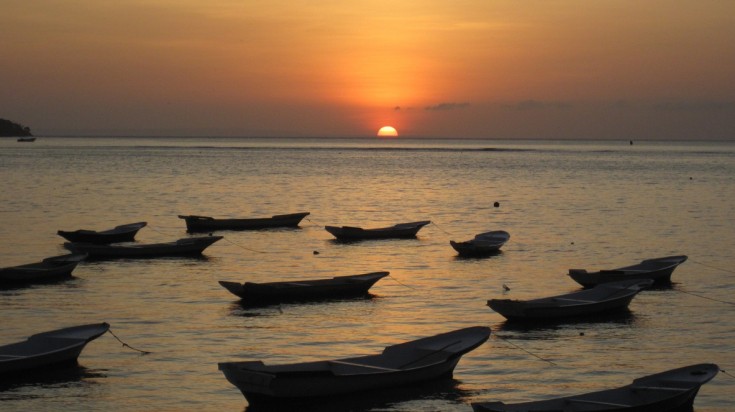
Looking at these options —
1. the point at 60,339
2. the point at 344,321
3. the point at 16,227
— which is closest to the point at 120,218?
the point at 16,227

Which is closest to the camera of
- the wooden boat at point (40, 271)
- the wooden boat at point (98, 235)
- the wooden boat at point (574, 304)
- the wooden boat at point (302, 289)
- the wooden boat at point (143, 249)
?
the wooden boat at point (574, 304)

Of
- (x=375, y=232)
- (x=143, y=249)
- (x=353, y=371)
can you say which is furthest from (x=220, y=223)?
(x=353, y=371)

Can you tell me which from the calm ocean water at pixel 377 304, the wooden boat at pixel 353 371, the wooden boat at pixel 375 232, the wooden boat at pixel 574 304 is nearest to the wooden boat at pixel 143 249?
the calm ocean water at pixel 377 304

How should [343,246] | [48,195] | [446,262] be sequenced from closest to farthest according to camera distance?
[446,262] → [343,246] → [48,195]

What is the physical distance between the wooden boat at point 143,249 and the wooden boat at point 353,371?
2087 cm

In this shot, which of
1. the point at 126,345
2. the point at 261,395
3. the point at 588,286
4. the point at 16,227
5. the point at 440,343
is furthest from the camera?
the point at 16,227

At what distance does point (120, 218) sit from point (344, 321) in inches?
1314

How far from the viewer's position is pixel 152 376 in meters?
19.9

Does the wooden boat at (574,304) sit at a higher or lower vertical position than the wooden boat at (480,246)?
higher

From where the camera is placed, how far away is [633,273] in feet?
99.6

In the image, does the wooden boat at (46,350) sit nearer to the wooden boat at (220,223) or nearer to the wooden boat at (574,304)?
the wooden boat at (574,304)

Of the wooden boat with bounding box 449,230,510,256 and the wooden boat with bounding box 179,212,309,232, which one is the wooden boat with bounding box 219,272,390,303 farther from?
the wooden boat with bounding box 179,212,309,232

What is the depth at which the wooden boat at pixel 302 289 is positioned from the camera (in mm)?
27797

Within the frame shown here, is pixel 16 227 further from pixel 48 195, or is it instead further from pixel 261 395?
pixel 261 395
